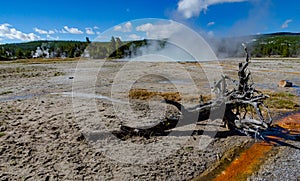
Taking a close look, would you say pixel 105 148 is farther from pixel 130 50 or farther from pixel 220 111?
pixel 130 50

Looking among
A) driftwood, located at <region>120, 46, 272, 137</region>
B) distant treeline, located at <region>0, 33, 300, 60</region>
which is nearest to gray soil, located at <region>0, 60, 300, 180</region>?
driftwood, located at <region>120, 46, 272, 137</region>

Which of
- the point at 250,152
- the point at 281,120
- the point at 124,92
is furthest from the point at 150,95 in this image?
the point at 250,152

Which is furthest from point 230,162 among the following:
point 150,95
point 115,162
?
point 150,95

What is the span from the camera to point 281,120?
42.7 ft

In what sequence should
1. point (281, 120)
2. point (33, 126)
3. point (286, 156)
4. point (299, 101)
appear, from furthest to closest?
point (299, 101)
point (281, 120)
point (33, 126)
point (286, 156)

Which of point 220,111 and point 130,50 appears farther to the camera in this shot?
point 130,50

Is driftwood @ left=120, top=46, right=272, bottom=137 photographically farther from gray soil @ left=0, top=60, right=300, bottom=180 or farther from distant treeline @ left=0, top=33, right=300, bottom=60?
distant treeline @ left=0, top=33, right=300, bottom=60

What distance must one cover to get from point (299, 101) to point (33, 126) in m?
17.7

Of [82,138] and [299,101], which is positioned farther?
[299,101]

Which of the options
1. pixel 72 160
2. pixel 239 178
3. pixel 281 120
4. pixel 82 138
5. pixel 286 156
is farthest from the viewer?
pixel 281 120

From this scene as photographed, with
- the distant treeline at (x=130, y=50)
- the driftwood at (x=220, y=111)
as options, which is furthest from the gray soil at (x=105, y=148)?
the distant treeline at (x=130, y=50)

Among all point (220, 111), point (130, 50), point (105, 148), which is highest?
point (130, 50)

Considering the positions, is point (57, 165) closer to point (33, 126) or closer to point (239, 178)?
point (33, 126)

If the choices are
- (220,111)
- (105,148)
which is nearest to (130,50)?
(220,111)
